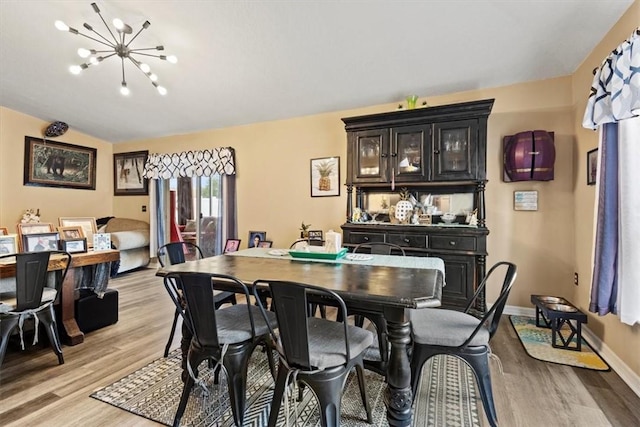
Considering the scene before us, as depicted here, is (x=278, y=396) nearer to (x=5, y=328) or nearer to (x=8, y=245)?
(x=5, y=328)

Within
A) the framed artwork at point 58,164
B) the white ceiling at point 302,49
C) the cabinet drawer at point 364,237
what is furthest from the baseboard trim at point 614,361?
the framed artwork at point 58,164

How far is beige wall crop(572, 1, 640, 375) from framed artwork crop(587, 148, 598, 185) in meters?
0.05

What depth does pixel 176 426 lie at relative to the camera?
1620 mm

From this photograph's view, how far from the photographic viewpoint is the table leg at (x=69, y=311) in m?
2.64

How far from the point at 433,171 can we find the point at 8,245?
380 centimetres

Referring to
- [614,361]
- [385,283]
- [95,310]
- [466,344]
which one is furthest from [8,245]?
[614,361]

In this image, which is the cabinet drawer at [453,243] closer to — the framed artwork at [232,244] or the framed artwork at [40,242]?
the framed artwork at [232,244]

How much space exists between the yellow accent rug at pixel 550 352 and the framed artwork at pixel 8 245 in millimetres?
4186

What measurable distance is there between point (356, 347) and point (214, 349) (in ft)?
A: 2.40

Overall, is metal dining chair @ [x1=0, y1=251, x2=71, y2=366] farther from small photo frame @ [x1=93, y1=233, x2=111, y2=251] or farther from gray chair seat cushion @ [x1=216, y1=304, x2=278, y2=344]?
gray chair seat cushion @ [x1=216, y1=304, x2=278, y2=344]

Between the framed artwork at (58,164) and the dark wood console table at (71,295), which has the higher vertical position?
the framed artwork at (58,164)

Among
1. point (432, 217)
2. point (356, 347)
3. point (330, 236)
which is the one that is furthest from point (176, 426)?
point (432, 217)

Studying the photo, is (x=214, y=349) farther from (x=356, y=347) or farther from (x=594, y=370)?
(x=594, y=370)

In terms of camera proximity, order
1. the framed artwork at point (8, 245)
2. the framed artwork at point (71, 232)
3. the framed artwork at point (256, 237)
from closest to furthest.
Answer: the framed artwork at point (8, 245)
the framed artwork at point (71, 232)
the framed artwork at point (256, 237)
